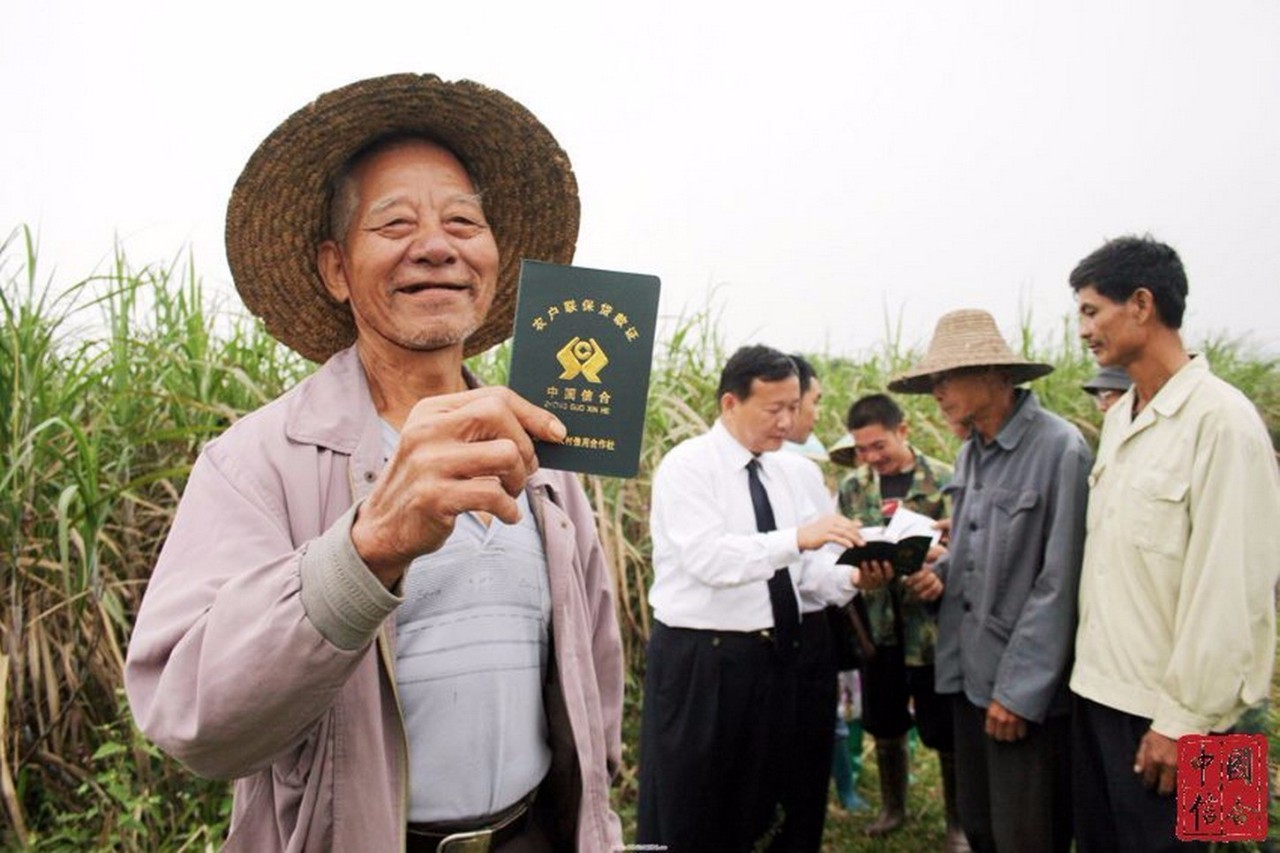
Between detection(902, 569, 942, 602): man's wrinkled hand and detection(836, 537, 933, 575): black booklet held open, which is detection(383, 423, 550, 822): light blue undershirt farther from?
detection(902, 569, 942, 602): man's wrinkled hand

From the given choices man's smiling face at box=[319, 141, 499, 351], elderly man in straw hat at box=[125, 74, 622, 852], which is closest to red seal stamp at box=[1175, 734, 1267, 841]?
elderly man in straw hat at box=[125, 74, 622, 852]

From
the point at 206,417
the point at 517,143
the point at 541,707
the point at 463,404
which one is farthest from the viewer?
the point at 206,417

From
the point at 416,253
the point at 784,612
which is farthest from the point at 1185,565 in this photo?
the point at 416,253

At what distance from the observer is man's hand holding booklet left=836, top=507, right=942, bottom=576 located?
3.30 meters

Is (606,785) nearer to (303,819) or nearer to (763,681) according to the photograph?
(303,819)

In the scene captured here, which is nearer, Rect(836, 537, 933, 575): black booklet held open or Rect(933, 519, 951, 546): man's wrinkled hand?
Rect(836, 537, 933, 575): black booklet held open

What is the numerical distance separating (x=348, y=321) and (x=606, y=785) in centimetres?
106

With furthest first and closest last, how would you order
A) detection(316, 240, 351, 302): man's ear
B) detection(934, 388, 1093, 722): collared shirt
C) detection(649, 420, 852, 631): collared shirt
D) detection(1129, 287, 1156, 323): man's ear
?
1. detection(649, 420, 852, 631): collared shirt
2. detection(934, 388, 1093, 722): collared shirt
3. detection(1129, 287, 1156, 323): man's ear
4. detection(316, 240, 351, 302): man's ear

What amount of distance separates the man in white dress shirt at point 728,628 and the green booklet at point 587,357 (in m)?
2.26

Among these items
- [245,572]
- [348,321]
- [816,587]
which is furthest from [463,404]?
[816,587]

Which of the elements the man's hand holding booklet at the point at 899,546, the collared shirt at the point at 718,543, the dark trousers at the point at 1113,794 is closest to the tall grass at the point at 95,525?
the collared shirt at the point at 718,543

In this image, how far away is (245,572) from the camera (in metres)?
1.12

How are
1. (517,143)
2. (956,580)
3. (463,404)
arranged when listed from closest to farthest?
(463,404) → (517,143) → (956,580)

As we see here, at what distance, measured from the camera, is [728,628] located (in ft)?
11.5
